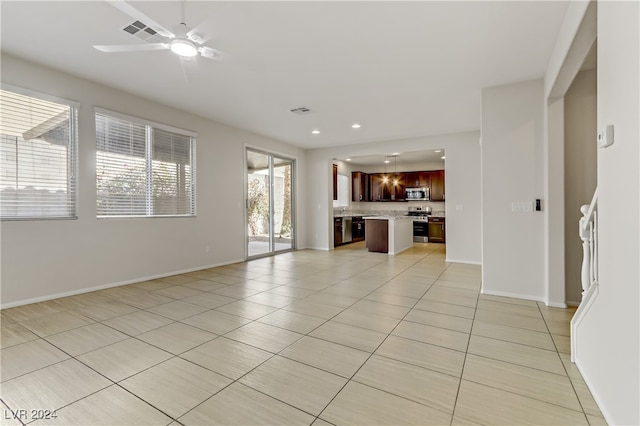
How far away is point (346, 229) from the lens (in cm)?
915

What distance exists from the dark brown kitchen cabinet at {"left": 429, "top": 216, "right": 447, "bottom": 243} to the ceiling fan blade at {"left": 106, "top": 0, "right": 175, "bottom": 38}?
8688 mm

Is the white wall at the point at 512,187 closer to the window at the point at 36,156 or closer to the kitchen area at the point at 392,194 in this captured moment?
the kitchen area at the point at 392,194

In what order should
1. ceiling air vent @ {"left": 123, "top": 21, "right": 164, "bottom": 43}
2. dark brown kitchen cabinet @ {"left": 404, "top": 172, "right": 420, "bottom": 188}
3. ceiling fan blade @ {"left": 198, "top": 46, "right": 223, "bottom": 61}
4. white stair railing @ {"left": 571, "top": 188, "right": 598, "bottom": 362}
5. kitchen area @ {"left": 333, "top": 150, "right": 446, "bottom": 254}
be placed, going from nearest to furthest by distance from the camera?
white stair railing @ {"left": 571, "top": 188, "right": 598, "bottom": 362} < ceiling fan blade @ {"left": 198, "top": 46, "right": 223, "bottom": 61} < ceiling air vent @ {"left": 123, "top": 21, "right": 164, "bottom": 43} < kitchen area @ {"left": 333, "top": 150, "right": 446, "bottom": 254} < dark brown kitchen cabinet @ {"left": 404, "top": 172, "right": 420, "bottom": 188}

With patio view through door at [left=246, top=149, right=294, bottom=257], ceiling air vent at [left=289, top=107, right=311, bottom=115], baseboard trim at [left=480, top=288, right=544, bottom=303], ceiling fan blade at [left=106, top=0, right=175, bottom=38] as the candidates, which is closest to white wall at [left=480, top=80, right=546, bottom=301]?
baseboard trim at [left=480, top=288, right=544, bottom=303]

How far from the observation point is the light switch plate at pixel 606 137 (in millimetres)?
1547

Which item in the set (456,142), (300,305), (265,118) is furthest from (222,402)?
(456,142)

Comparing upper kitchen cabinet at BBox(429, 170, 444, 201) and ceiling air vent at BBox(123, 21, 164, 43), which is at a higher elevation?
ceiling air vent at BBox(123, 21, 164, 43)

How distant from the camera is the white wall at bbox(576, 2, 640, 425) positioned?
130 centimetres

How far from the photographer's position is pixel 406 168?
10.4 metres

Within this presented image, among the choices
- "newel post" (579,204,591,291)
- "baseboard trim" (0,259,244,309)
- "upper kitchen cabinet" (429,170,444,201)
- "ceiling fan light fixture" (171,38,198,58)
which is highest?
"ceiling fan light fixture" (171,38,198,58)

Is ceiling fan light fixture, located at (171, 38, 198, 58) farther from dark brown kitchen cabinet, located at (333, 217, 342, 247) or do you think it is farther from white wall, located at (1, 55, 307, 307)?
dark brown kitchen cabinet, located at (333, 217, 342, 247)

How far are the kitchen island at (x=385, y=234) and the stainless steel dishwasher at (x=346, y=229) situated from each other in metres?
1.40

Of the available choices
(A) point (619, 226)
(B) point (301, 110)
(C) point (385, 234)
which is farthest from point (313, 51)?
(C) point (385, 234)

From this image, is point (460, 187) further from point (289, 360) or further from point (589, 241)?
point (289, 360)
